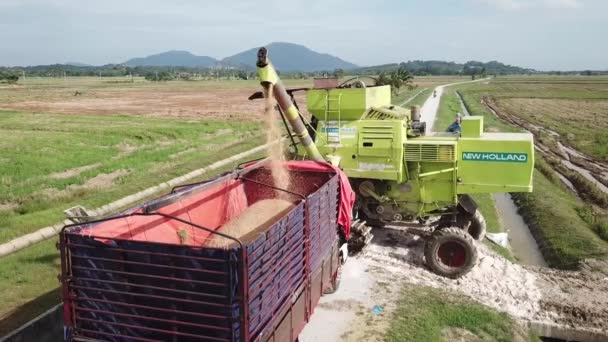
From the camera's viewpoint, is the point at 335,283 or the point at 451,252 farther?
the point at 451,252

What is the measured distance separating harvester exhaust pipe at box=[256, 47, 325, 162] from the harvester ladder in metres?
0.47

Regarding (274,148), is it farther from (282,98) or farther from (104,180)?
(104,180)

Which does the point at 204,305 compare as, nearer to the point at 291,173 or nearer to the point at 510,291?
the point at 291,173

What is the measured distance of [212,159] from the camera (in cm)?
2023

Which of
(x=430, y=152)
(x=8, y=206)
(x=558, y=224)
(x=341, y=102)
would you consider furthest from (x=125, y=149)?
(x=558, y=224)

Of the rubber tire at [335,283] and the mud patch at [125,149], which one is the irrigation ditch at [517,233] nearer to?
the rubber tire at [335,283]

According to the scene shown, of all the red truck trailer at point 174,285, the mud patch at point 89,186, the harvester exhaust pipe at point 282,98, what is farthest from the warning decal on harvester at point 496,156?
the mud patch at point 89,186

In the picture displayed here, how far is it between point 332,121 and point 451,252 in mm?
3322

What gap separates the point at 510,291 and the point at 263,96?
17.7 feet

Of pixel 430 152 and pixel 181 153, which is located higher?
pixel 430 152

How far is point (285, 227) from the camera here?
5.41 m

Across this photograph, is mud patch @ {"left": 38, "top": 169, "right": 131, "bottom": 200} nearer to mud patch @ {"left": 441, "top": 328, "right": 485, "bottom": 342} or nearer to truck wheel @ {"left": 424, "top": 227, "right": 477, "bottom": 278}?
truck wheel @ {"left": 424, "top": 227, "right": 477, "bottom": 278}

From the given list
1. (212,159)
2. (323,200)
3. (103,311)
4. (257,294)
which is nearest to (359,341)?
(323,200)

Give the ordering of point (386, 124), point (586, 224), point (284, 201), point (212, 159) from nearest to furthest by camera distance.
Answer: point (284, 201) → point (386, 124) → point (586, 224) → point (212, 159)
